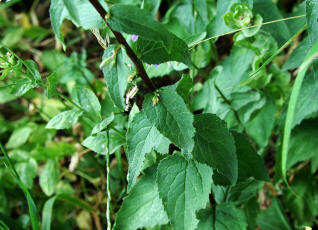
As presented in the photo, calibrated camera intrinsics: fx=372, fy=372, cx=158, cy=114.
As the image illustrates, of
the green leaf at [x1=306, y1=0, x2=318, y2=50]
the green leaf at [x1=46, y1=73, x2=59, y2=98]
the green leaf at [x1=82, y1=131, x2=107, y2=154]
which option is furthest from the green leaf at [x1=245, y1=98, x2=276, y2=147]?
the green leaf at [x1=46, y1=73, x2=59, y2=98]

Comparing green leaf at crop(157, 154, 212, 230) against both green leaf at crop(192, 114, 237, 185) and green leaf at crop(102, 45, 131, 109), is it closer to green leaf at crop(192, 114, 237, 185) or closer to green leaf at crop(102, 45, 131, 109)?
green leaf at crop(192, 114, 237, 185)

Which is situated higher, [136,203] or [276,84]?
[136,203]

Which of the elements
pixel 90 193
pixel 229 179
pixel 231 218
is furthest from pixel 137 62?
pixel 90 193

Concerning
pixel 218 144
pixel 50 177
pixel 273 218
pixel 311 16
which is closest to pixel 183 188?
pixel 218 144

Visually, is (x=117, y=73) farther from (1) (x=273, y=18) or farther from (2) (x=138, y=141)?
(1) (x=273, y=18)

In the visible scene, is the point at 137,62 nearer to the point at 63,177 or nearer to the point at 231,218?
the point at 231,218

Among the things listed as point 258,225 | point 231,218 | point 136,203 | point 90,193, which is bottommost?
point 258,225

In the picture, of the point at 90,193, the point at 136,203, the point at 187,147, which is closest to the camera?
the point at 187,147
